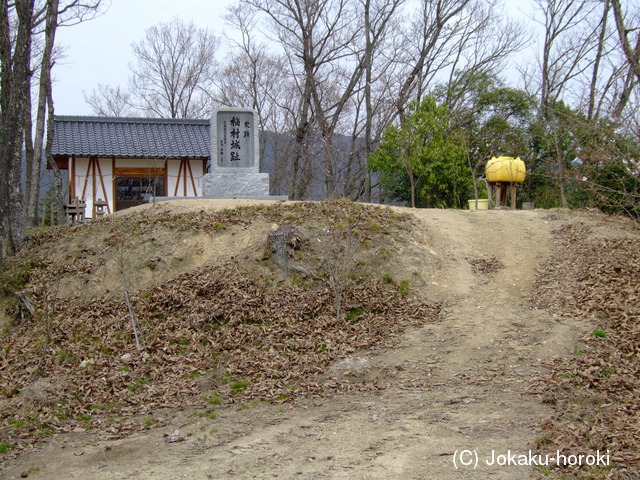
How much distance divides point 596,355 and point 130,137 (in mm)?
16355

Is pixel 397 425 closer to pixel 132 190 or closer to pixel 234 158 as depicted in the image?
pixel 234 158

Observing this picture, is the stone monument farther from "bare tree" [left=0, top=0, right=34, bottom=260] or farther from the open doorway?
the open doorway

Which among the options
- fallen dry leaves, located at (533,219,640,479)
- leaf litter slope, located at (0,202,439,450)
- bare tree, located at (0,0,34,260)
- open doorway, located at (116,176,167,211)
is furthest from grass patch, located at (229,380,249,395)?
open doorway, located at (116,176,167,211)

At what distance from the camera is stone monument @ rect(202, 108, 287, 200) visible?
12797 millimetres

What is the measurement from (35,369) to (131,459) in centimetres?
278

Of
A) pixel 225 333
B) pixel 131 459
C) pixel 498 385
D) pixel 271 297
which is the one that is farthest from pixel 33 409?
pixel 498 385

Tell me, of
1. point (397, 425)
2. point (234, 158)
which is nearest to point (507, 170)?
point (234, 158)

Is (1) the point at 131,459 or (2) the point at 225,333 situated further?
(2) the point at 225,333

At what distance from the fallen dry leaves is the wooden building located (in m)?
12.1

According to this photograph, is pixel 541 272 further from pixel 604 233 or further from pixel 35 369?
pixel 35 369

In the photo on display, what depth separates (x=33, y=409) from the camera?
6.50 meters

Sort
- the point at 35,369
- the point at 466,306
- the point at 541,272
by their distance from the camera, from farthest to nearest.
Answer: the point at 541,272
the point at 466,306
the point at 35,369

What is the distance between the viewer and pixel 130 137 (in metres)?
19.8

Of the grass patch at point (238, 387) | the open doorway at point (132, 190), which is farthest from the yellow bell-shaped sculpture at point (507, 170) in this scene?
the open doorway at point (132, 190)
